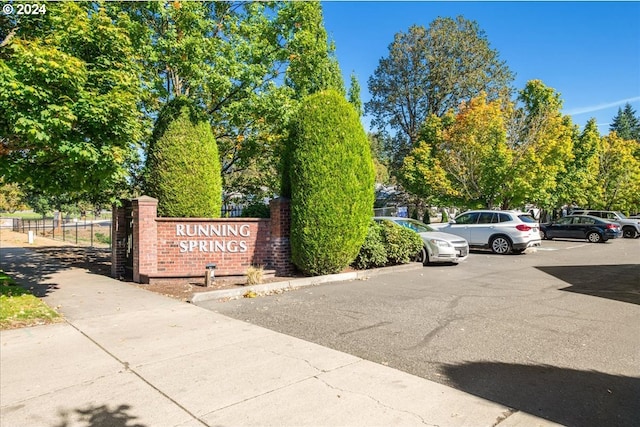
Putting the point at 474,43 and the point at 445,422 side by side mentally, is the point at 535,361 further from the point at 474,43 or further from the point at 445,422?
the point at 474,43

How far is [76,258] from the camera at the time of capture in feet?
48.6

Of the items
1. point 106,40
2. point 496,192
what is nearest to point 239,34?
point 106,40

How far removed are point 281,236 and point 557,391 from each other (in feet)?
24.3

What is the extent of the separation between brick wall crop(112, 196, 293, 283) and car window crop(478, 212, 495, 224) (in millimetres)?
9513

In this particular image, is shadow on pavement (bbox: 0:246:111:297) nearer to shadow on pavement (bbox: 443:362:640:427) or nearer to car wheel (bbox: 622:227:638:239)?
shadow on pavement (bbox: 443:362:640:427)

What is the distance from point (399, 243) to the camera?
1163 cm

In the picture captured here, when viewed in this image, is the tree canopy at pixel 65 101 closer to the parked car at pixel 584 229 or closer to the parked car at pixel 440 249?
the parked car at pixel 440 249

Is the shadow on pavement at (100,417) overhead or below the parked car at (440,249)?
below

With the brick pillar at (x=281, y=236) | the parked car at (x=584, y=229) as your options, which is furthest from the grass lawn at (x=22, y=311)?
the parked car at (x=584, y=229)

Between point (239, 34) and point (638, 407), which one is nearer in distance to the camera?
point (638, 407)

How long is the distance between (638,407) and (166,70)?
14024 mm

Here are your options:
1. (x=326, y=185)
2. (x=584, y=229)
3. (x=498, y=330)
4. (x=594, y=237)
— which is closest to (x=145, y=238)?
(x=326, y=185)

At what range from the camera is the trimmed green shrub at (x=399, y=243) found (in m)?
11.5

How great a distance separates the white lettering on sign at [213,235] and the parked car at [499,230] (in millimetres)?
9908
